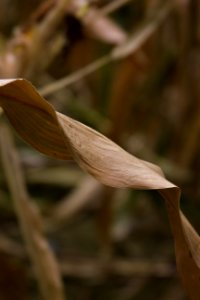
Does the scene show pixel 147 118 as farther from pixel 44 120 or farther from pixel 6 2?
pixel 44 120

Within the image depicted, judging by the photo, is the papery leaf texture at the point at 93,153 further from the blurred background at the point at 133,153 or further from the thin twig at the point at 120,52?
the blurred background at the point at 133,153

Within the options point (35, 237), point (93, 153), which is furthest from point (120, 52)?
point (93, 153)

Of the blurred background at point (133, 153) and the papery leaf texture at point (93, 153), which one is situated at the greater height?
the papery leaf texture at point (93, 153)

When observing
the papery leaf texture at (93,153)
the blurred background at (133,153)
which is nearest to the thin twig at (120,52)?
the blurred background at (133,153)

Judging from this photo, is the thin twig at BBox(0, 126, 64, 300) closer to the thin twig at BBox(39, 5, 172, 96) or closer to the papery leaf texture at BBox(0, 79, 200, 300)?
the thin twig at BBox(39, 5, 172, 96)

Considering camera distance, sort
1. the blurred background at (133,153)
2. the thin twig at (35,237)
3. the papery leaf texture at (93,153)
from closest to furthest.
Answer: the papery leaf texture at (93,153) < the thin twig at (35,237) < the blurred background at (133,153)

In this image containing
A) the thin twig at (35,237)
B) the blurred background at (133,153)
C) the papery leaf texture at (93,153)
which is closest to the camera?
the papery leaf texture at (93,153)

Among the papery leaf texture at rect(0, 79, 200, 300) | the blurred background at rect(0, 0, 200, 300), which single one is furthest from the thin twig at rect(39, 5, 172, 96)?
the papery leaf texture at rect(0, 79, 200, 300)
